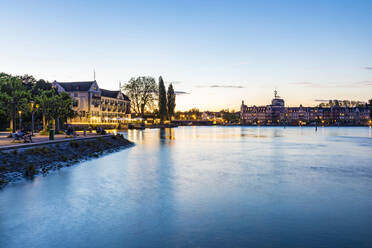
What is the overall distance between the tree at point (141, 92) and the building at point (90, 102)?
8.52m

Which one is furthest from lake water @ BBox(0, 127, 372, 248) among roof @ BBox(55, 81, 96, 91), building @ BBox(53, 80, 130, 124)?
roof @ BBox(55, 81, 96, 91)

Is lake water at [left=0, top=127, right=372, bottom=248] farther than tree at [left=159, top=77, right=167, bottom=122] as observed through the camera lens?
No

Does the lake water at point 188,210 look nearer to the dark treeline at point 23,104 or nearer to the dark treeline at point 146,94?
the dark treeline at point 23,104

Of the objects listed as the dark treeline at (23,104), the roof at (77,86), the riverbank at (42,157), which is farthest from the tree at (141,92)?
the riverbank at (42,157)

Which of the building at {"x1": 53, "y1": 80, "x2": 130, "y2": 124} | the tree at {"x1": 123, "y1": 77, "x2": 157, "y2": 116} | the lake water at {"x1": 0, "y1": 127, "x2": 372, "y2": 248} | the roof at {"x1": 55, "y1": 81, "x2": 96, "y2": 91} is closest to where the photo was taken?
the lake water at {"x1": 0, "y1": 127, "x2": 372, "y2": 248}

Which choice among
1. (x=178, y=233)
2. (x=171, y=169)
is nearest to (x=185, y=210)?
(x=178, y=233)

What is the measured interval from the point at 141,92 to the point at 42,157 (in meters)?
103

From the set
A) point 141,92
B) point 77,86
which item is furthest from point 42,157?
point 141,92

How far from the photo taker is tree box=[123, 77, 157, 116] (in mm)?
124938

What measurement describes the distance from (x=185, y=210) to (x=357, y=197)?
9.28 metres

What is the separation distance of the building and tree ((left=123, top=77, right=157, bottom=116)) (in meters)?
8.52

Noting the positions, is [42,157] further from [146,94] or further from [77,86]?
[146,94]

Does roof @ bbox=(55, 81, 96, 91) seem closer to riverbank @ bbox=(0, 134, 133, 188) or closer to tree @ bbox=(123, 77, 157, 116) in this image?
tree @ bbox=(123, 77, 157, 116)

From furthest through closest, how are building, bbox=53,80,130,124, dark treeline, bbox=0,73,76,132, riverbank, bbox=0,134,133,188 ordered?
1. building, bbox=53,80,130,124
2. dark treeline, bbox=0,73,76,132
3. riverbank, bbox=0,134,133,188
